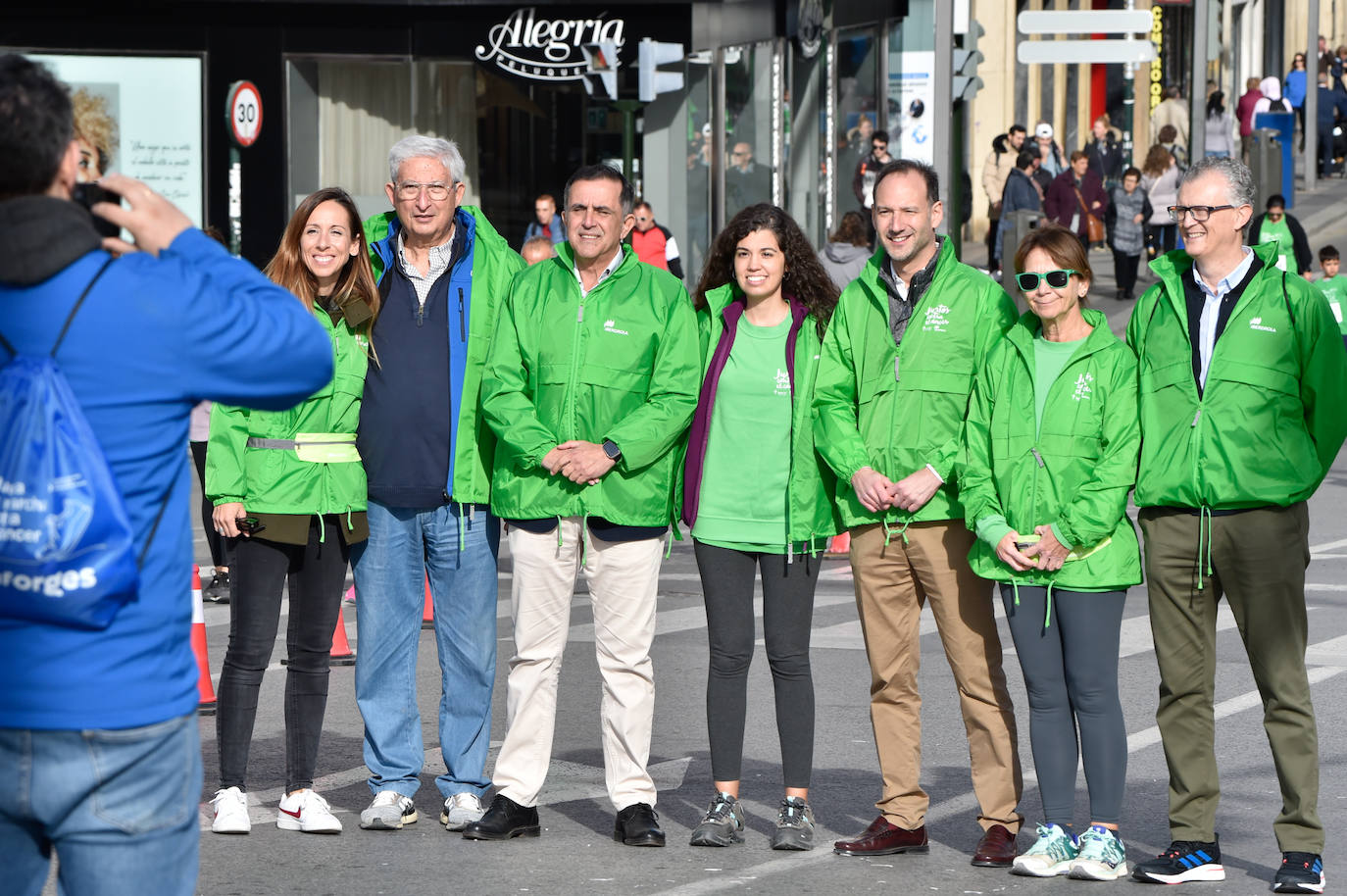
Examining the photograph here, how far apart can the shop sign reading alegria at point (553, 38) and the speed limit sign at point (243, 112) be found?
113 inches

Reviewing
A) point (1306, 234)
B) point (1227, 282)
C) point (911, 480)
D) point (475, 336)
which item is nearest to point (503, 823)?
point (475, 336)

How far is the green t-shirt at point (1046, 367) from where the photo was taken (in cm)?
587

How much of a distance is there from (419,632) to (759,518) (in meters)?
1.18

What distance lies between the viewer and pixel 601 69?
22.3 m

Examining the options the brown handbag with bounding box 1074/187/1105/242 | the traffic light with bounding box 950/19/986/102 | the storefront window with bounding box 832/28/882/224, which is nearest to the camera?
the traffic light with bounding box 950/19/986/102

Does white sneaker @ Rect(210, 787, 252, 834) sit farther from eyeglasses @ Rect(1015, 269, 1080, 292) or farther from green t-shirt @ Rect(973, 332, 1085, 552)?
eyeglasses @ Rect(1015, 269, 1080, 292)

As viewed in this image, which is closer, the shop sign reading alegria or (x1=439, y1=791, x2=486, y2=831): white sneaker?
(x1=439, y1=791, x2=486, y2=831): white sneaker

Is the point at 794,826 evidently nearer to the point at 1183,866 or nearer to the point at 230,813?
the point at 1183,866

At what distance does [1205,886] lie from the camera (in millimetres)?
5684

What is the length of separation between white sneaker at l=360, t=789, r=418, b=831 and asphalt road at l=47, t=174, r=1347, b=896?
41 mm

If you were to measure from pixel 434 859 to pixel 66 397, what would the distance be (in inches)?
126

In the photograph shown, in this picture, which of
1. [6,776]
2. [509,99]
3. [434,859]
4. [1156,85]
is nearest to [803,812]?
[434,859]

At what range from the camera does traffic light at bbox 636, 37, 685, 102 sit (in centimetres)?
2161

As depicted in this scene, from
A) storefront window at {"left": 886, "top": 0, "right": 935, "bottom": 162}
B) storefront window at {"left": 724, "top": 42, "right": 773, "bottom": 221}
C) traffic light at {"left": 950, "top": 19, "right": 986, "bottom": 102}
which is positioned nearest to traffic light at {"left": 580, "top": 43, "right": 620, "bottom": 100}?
storefront window at {"left": 724, "top": 42, "right": 773, "bottom": 221}
